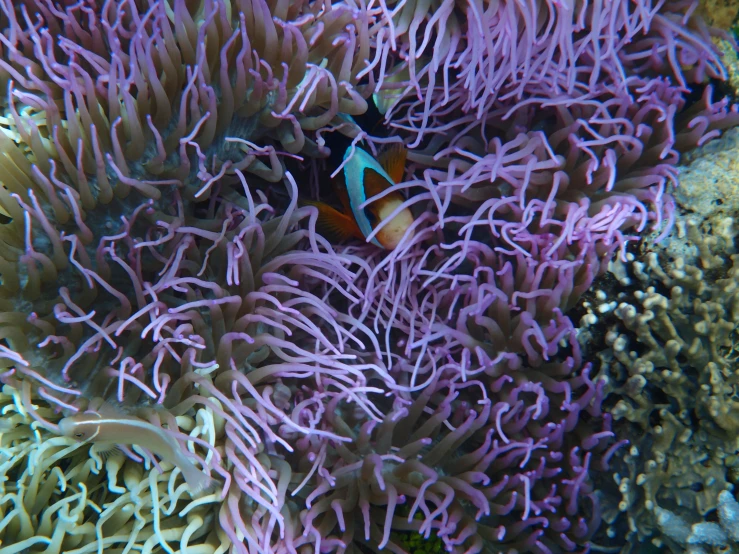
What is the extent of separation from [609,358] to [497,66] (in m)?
0.72

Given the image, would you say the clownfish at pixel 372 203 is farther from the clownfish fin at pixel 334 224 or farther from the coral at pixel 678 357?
the coral at pixel 678 357

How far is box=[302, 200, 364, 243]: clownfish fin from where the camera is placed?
48.8 inches

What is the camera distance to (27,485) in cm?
102

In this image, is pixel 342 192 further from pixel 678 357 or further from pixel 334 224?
pixel 678 357

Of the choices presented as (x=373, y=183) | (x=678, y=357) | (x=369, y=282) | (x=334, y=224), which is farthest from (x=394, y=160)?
(x=678, y=357)

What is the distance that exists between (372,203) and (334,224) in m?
0.12

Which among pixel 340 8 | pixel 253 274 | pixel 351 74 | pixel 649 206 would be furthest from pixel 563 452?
pixel 340 8

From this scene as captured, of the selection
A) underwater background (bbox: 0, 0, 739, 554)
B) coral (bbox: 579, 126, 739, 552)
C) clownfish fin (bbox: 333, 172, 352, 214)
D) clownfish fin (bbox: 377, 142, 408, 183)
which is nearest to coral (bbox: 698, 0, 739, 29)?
underwater background (bbox: 0, 0, 739, 554)

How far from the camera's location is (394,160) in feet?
4.09

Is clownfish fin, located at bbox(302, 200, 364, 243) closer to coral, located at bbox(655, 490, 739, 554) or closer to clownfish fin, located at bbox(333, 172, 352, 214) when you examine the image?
clownfish fin, located at bbox(333, 172, 352, 214)

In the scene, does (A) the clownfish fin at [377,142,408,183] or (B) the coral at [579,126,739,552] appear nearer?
(B) the coral at [579,126,739,552]

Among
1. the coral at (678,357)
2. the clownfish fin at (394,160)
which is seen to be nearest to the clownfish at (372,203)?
the clownfish fin at (394,160)

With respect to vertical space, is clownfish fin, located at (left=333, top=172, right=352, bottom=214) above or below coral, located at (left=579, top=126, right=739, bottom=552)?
above

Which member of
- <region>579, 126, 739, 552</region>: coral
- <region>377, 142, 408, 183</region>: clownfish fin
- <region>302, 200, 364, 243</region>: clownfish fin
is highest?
<region>377, 142, 408, 183</region>: clownfish fin
